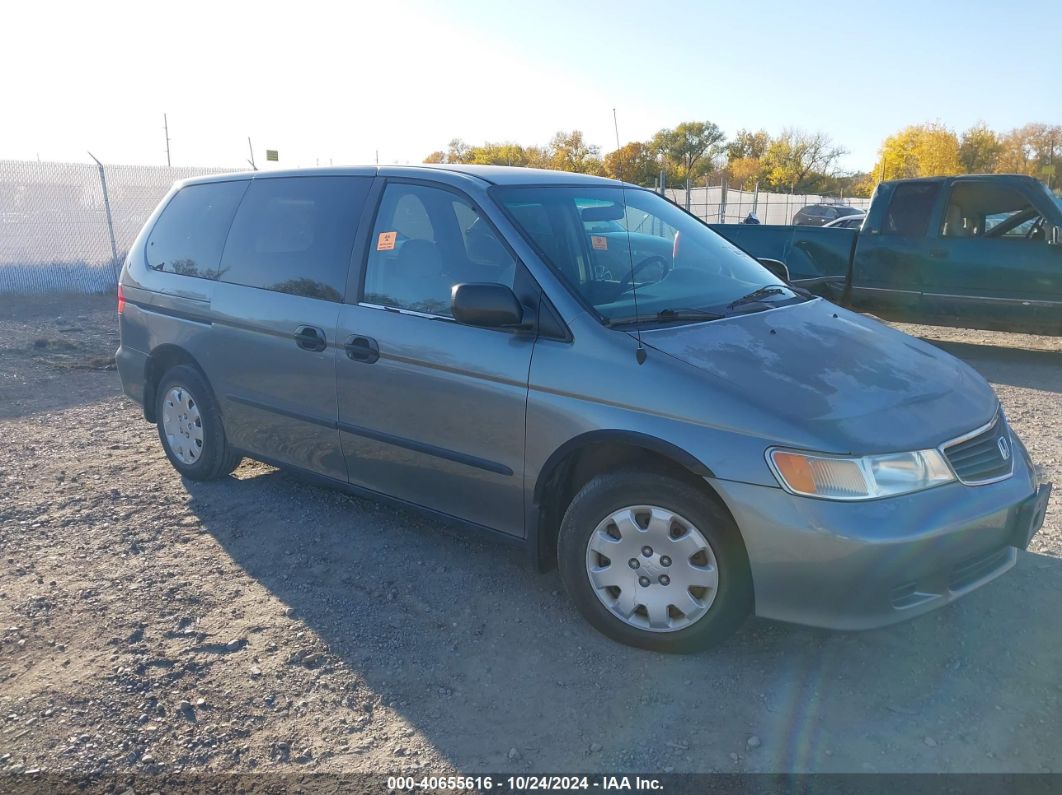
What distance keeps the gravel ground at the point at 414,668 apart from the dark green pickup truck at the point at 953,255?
5146 mm

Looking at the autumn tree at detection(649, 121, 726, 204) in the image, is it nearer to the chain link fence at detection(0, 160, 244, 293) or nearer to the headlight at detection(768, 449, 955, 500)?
the chain link fence at detection(0, 160, 244, 293)

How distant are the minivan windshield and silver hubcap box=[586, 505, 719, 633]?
0.81m

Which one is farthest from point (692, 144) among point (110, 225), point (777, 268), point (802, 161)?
point (777, 268)

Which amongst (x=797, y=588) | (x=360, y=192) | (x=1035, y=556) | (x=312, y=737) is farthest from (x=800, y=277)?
(x=312, y=737)

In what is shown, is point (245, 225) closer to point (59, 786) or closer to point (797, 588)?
point (59, 786)

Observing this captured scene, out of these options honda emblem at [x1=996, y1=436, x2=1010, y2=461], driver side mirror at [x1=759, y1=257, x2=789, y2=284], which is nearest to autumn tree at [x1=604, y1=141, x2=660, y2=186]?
driver side mirror at [x1=759, y1=257, x2=789, y2=284]

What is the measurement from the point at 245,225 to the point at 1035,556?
172 inches

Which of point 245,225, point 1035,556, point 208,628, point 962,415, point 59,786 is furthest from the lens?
point 245,225

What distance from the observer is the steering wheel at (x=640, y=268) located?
3628 millimetres

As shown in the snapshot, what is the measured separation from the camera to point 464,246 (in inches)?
147

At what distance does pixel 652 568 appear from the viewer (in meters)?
3.12

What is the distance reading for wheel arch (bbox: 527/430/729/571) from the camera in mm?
3027

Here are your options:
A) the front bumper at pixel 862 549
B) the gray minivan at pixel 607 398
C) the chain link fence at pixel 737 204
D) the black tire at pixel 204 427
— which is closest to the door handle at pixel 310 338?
the gray minivan at pixel 607 398

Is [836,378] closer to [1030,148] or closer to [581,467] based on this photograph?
[581,467]
